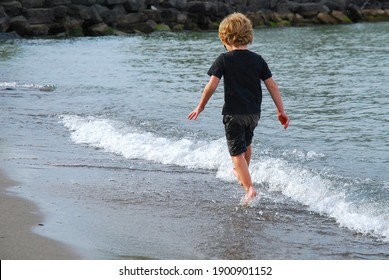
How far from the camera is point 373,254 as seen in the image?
18.0 ft

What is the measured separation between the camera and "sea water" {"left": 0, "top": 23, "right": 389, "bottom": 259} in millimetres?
5746

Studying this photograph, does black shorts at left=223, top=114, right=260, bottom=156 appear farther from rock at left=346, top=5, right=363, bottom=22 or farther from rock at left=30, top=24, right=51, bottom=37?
rock at left=346, top=5, right=363, bottom=22

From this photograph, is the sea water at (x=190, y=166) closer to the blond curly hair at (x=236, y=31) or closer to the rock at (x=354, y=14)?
the blond curly hair at (x=236, y=31)

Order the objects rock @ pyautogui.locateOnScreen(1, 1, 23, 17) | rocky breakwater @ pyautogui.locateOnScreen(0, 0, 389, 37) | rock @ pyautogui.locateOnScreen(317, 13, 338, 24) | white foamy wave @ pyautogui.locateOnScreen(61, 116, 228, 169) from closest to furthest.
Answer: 1. white foamy wave @ pyautogui.locateOnScreen(61, 116, 228, 169)
2. rock @ pyautogui.locateOnScreen(1, 1, 23, 17)
3. rocky breakwater @ pyautogui.locateOnScreen(0, 0, 389, 37)
4. rock @ pyautogui.locateOnScreen(317, 13, 338, 24)

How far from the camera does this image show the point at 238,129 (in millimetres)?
6711

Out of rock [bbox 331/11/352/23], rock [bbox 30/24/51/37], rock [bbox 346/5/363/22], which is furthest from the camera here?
rock [bbox 346/5/363/22]

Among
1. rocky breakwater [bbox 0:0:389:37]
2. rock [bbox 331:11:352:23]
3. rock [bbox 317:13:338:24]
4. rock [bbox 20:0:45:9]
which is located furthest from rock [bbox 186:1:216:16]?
rock [bbox 20:0:45:9]

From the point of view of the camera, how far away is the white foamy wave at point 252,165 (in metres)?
6.37

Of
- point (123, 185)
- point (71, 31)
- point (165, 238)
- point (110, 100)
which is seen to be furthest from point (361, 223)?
point (71, 31)

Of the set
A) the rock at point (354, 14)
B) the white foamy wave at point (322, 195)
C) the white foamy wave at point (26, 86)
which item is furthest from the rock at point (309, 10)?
the white foamy wave at point (322, 195)

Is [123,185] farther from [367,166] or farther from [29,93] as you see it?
[29,93]

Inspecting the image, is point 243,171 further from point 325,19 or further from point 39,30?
point 325,19

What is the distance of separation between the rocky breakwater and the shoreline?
30105 millimetres

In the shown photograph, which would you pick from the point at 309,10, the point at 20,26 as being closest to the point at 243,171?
the point at 20,26
